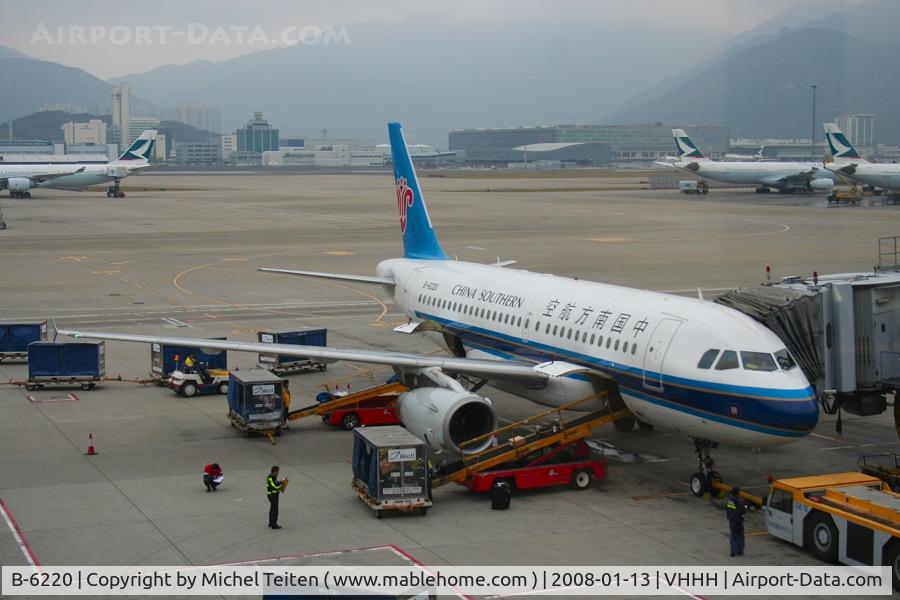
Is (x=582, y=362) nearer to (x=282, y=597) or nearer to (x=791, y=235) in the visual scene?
(x=282, y=597)

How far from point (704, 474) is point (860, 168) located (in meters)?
95.8

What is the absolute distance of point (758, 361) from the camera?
76.3ft

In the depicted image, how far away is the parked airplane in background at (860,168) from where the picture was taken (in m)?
105

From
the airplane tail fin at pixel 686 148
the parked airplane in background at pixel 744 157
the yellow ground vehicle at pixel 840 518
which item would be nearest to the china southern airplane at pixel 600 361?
the yellow ground vehicle at pixel 840 518

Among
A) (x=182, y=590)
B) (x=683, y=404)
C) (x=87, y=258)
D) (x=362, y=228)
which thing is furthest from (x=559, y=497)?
(x=362, y=228)

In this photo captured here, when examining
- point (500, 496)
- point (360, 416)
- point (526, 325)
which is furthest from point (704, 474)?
point (360, 416)

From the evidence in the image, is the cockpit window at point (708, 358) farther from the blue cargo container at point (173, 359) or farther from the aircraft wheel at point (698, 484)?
the blue cargo container at point (173, 359)

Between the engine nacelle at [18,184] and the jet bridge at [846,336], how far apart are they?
445 ft

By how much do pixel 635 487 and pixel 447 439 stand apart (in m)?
4.67

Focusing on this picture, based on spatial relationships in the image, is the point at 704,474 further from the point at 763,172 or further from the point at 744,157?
the point at 744,157

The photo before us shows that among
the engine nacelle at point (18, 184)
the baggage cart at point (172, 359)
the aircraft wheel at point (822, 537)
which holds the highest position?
the engine nacelle at point (18, 184)

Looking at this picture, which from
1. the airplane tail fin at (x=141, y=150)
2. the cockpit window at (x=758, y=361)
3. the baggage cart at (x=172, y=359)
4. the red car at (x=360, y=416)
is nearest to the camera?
the cockpit window at (x=758, y=361)

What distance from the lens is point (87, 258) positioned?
245 ft

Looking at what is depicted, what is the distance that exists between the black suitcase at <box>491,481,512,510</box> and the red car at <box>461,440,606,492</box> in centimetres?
91
